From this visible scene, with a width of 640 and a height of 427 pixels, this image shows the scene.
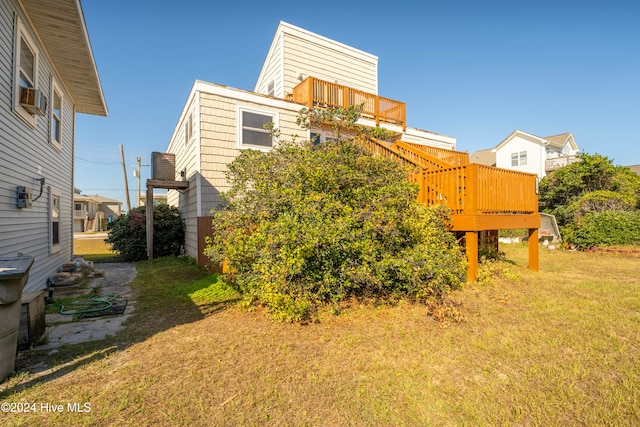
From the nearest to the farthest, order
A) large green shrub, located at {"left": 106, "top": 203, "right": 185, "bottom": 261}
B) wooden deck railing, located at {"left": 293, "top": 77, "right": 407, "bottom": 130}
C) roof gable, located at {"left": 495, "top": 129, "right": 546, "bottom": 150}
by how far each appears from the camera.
Answer: wooden deck railing, located at {"left": 293, "top": 77, "right": 407, "bottom": 130}, large green shrub, located at {"left": 106, "top": 203, "right": 185, "bottom": 261}, roof gable, located at {"left": 495, "top": 129, "right": 546, "bottom": 150}

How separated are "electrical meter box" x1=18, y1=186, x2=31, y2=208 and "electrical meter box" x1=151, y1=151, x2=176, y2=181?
4.45 meters

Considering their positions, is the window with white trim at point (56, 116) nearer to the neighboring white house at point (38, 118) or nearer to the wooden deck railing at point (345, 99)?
the neighboring white house at point (38, 118)

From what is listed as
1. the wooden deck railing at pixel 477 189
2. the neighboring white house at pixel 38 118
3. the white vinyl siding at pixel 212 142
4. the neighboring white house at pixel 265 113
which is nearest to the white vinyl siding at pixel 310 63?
the neighboring white house at pixel 265 113

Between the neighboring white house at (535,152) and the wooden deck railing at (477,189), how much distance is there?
71.4ft

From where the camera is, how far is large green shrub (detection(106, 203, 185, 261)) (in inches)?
436

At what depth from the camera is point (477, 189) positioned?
6.22m

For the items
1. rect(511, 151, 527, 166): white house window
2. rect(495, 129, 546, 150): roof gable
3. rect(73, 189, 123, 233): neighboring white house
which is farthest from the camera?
rect(73, 189, 123, 233): neighboring white house

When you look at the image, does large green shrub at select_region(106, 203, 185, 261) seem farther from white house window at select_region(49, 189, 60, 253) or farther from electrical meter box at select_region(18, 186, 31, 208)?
electrical meter box at select_region(18, 186, 31, 208)

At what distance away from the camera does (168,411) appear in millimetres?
2342

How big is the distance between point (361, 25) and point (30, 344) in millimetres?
14589

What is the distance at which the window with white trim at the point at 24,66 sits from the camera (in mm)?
5203

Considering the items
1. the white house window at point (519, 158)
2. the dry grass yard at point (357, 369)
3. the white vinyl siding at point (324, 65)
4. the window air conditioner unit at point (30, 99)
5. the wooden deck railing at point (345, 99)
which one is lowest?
the dry grass yard at point (357, 369)

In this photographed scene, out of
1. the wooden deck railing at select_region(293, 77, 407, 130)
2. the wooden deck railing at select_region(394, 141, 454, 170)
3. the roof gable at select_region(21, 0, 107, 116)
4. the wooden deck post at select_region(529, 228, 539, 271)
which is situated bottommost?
the wooden deck post at select_region(529, 228, 539, 271)

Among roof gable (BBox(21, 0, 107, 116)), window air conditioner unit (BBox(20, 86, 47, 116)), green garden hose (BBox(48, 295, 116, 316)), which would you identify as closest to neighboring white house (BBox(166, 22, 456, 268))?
roof gable (BBox(21, 0, 107, 116))
